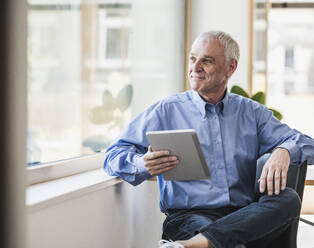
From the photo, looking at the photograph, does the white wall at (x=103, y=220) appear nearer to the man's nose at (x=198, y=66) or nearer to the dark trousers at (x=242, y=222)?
the dark trousers at (x=242, y=222)

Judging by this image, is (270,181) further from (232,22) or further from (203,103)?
(232,22)

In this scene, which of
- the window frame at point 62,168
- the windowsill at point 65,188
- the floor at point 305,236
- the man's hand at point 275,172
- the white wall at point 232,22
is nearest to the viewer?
the windowsill at point 65,188

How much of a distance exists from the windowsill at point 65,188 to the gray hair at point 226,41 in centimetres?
74

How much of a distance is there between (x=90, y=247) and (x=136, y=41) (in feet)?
4.80

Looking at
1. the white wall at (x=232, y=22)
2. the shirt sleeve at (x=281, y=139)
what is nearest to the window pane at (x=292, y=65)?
the white wall at (x=232, y=22)

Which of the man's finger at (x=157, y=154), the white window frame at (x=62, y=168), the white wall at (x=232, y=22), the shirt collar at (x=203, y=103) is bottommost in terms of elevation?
the white window frame at (x=62, y=168)

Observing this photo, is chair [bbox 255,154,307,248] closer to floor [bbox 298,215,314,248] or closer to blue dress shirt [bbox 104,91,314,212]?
blue dress shirt [bbox 104,91,314,212]

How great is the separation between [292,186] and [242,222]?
396 mm

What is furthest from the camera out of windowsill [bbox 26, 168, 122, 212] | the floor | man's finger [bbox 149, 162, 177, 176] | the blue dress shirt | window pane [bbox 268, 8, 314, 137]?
window pane [bbox 268, 8, 314, 137]

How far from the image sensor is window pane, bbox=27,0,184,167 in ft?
6.22

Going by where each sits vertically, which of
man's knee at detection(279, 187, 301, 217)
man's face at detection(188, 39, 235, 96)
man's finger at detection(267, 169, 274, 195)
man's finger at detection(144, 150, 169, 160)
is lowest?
man's knee at detection(279, 187, 301, 217)

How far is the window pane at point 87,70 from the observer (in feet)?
6.22

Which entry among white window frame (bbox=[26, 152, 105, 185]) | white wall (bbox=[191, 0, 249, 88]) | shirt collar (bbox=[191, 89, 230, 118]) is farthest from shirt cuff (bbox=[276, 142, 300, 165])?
white wall (bbox=[191, 0, 249, 88])

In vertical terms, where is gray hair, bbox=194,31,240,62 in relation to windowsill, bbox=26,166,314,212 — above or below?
above
